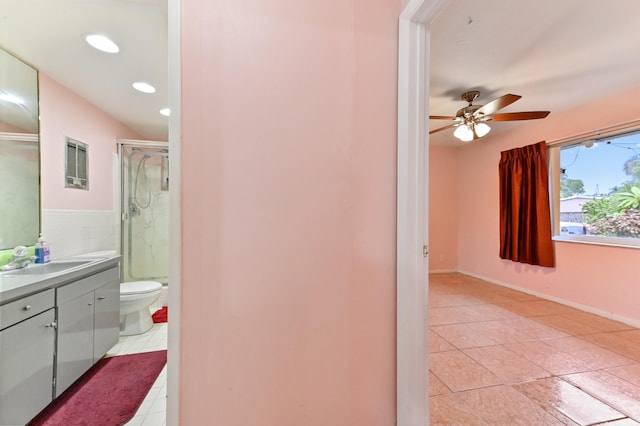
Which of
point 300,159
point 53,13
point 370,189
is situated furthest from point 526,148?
point 53,13

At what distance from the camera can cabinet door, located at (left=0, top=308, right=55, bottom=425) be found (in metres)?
1.14

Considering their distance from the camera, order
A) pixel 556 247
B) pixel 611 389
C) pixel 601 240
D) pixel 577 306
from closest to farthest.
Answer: pixel 611 389 < pixel 601 240 < pixel 577 306 < pixel 556 247

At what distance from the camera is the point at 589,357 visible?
187 centimetres

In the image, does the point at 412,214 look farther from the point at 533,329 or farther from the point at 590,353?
the point at 533,329

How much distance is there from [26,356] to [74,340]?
33 cm

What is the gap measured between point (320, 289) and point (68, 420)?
1.59 meters

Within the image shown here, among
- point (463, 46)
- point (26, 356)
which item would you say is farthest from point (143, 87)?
point (463, 46)

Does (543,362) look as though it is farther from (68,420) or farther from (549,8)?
(68,420)

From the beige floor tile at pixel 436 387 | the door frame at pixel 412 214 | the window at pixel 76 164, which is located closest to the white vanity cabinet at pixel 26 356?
the window at pixel 76 164

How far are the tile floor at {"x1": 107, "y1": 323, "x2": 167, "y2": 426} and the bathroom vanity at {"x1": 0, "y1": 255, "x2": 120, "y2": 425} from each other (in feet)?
0.75

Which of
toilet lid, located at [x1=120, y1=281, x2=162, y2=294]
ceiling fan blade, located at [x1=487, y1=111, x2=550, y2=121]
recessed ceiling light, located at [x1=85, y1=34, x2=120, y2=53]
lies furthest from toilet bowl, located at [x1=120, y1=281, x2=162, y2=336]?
ceiling fan blade, located at [x1=487, y1=111, x2=550, y2=121]

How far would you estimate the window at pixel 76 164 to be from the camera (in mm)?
2098

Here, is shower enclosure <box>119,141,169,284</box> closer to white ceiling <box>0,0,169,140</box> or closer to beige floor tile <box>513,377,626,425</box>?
white ceiling <box>0,0,169,140</box>

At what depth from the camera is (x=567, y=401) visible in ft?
4.72
